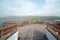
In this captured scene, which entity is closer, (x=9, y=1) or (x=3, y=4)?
(x=9, y=1)

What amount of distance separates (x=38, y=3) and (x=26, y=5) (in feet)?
7.57

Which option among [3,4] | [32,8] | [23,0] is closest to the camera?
[23,0]

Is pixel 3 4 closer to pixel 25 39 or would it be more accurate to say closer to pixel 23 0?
pixel 23 0

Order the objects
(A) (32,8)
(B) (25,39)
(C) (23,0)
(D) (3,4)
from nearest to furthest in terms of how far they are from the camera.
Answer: (B) (25,39) < (C) (23,0) < (D) (3,4) < (A) (32,8)

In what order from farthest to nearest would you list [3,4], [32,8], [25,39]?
1. [32,8]
2. [3,4]
3. [25,39]

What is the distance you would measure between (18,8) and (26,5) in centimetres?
143

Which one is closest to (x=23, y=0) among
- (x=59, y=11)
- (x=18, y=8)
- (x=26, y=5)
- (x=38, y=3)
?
(x=26, y=5)

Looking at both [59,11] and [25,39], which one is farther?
[59,11]

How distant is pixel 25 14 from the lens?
14664 mm

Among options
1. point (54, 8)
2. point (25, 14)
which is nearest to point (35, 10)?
point (25, 14)

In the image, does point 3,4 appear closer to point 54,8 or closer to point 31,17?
point 31,17

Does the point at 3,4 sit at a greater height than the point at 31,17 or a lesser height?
greater

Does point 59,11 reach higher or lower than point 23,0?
lower

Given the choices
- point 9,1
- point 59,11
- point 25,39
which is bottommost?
point 25,39
